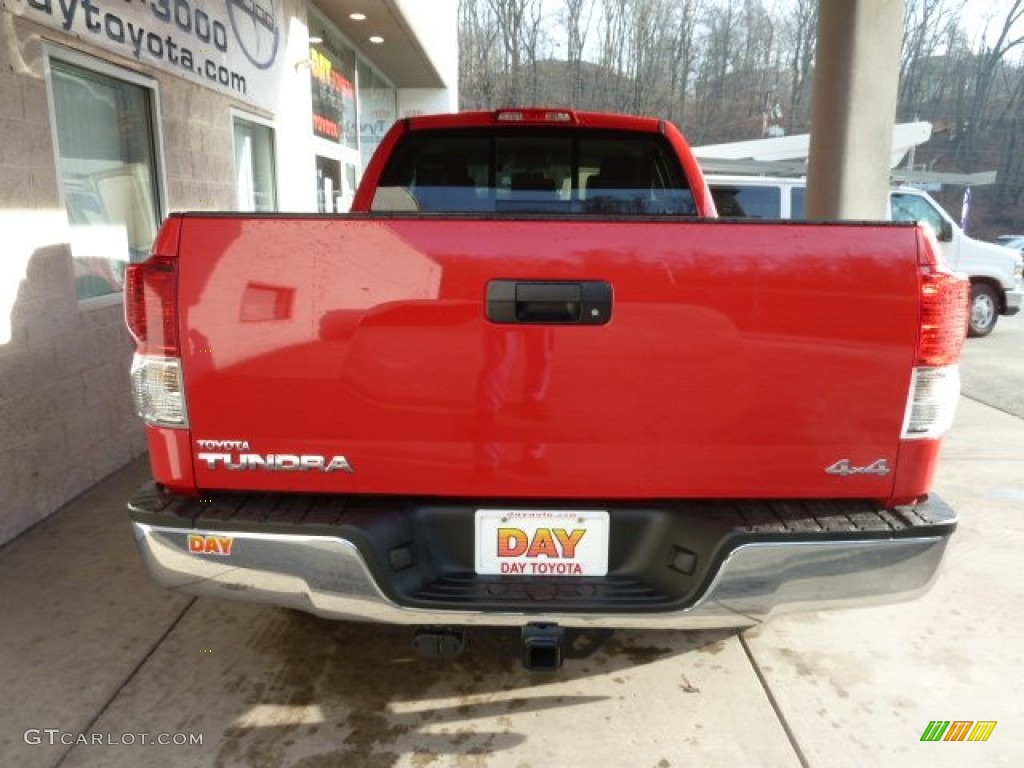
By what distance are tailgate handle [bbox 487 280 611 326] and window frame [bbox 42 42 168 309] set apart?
3.59m

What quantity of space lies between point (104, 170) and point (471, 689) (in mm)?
4309

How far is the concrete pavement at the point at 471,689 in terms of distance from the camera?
97.0 inches

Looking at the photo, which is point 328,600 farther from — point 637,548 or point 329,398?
point 637,548

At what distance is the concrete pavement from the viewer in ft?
8.09

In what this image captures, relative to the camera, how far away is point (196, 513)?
2.14 meters

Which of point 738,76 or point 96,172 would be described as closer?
point 96,172

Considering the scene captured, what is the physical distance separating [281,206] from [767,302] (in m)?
7.51

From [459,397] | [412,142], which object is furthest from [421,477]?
[412,142]

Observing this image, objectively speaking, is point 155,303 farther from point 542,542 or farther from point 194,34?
point 194,34

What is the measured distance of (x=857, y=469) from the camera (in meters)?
2.13

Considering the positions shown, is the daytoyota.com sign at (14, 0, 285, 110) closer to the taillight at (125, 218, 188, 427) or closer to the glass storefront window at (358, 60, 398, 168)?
the taillight at (125, 218, 188, 427)

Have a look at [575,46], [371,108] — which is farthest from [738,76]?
[371,108]

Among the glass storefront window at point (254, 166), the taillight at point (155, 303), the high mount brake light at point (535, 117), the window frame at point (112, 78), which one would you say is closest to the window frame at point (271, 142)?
the glass storefront window at point (254, 166)

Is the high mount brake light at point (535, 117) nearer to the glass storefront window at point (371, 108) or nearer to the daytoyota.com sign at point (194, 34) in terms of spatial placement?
the daytoyota.com sign at point (194, 34)
